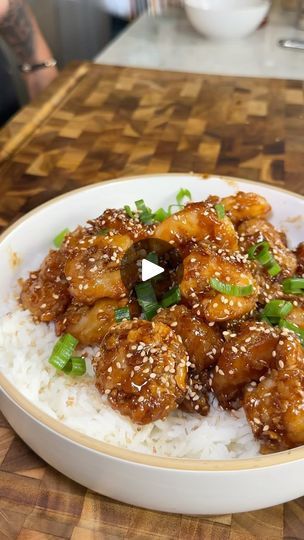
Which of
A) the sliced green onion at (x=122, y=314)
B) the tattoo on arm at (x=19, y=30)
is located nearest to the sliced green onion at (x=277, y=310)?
the sliced green onion at (x=122, y=314)

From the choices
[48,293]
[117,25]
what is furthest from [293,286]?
[117,25]

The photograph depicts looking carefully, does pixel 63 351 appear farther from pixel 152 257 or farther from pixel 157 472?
pixel 157 472

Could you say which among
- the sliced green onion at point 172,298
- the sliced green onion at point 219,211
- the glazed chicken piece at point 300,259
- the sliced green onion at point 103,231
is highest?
the sliced green onion at point 219,211

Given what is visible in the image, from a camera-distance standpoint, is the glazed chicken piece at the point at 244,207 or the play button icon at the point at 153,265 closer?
the play button icon at the point at 153,265

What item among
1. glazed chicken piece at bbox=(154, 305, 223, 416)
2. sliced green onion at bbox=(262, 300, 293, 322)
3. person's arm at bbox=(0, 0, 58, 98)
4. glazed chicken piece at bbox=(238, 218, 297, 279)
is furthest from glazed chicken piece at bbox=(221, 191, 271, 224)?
person's arm at bbox=(0, 0, 58, 98)

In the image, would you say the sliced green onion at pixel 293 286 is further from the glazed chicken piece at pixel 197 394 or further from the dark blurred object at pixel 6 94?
the dark blurred object at pixel 6 94

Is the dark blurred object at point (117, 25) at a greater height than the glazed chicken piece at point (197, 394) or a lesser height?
lesser

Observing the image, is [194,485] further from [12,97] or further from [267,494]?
[12,97]

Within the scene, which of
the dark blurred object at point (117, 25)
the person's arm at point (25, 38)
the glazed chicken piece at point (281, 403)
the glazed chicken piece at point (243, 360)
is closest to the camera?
the glazed chicken piece at point (281, 403)
